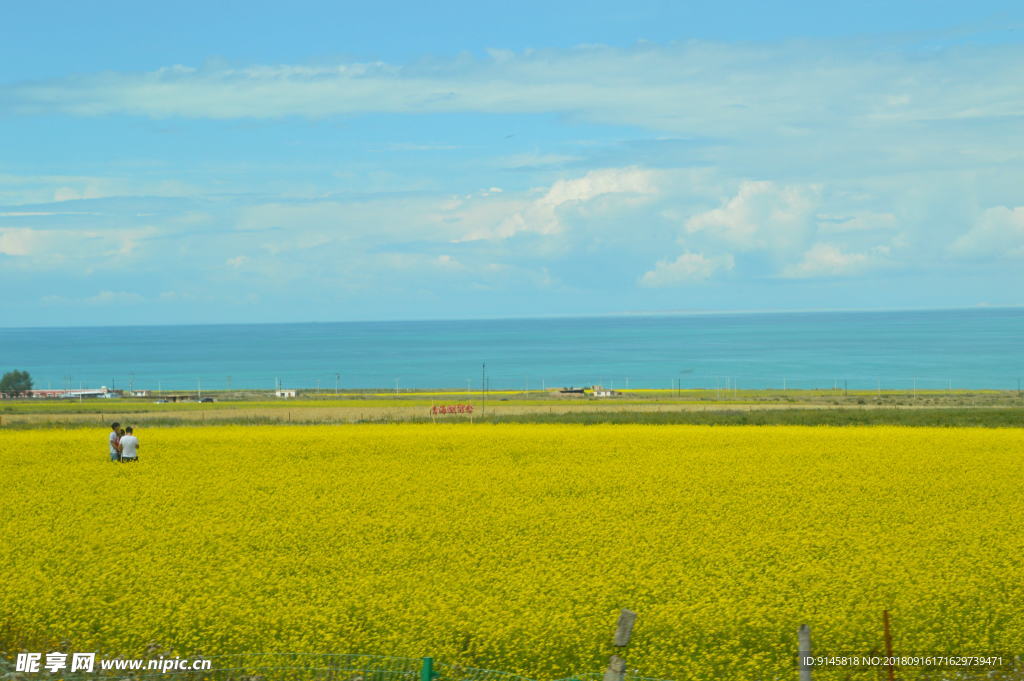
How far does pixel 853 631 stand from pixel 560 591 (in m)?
3.52

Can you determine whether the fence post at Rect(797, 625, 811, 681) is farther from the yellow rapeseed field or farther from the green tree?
the green tree

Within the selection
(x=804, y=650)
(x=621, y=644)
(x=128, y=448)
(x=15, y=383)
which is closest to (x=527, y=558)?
(x=621, y=644)

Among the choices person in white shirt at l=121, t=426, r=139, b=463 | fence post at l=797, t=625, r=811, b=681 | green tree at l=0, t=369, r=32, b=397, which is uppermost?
green tree at l=0, t=369, r=32, b=397

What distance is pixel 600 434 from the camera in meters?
34.7

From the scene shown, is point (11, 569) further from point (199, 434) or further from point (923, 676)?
point (199, 434)

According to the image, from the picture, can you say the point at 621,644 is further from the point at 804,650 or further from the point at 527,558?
the point at 527,558

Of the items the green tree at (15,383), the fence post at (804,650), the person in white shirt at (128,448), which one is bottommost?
the fence post at (804,650)

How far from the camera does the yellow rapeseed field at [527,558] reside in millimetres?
11258

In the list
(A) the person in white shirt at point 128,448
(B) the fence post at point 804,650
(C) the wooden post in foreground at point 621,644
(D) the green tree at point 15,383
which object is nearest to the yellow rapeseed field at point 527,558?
(A) the person in white shirt at point 128,448

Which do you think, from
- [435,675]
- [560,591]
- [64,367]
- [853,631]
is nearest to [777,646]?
[853,631]

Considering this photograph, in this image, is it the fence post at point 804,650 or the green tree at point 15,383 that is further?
the green tree at point 15,383

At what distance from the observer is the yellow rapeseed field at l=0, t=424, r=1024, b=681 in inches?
443

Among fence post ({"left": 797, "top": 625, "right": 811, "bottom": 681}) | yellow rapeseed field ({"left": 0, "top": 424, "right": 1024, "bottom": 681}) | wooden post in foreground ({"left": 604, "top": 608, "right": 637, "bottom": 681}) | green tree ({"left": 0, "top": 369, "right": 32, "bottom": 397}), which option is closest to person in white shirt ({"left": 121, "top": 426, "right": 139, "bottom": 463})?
yellow rapeseed field ({"left": 0, "top": 424, "right": 1024, "bottom": 681})

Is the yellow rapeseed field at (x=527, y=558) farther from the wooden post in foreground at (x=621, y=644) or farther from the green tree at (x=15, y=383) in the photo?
the green tree at (x=15, y=383)
